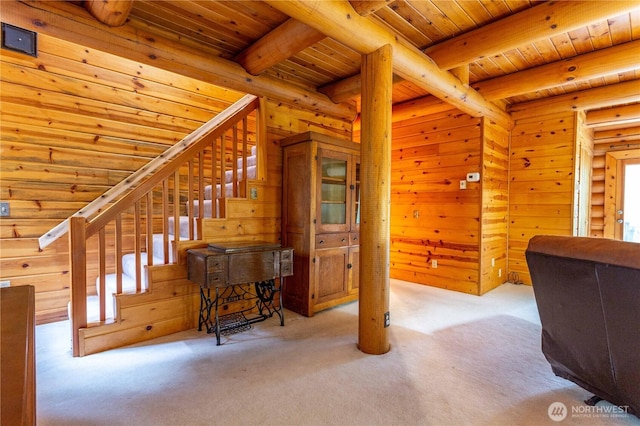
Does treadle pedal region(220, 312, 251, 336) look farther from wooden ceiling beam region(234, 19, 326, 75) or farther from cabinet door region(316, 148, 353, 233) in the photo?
wooden ceiling beam region(234, 19, 326, 75)

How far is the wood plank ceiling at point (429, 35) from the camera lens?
7.36ft

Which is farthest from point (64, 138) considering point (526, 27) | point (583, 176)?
point (583, 176)

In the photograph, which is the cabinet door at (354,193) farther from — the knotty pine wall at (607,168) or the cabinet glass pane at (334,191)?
the knotty pine wall at (607,168)

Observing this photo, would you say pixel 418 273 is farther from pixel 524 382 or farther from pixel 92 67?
pixel 92 67

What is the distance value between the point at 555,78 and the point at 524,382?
310 cm

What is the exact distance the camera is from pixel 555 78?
3.27 m

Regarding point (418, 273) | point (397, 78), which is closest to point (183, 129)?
point (397, 78)

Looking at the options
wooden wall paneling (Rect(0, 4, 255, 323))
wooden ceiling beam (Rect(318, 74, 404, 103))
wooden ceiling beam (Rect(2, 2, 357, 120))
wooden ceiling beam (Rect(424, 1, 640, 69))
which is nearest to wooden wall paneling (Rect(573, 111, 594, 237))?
wooden ceiling beam (Rect(424, 1, 640, 69))

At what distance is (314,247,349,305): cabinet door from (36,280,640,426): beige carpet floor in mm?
429

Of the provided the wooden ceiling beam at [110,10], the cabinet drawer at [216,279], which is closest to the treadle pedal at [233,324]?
the cabinet drawer at [216,279]

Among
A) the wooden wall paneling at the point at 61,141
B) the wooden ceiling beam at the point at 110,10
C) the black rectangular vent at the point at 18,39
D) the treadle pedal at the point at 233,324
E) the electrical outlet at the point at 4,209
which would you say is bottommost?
the treadle pedal at the point at 233,324

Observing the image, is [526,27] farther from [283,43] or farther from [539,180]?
[539,180]

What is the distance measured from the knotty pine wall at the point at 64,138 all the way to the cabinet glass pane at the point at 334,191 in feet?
1.83

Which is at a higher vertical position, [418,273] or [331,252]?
[331,252]
